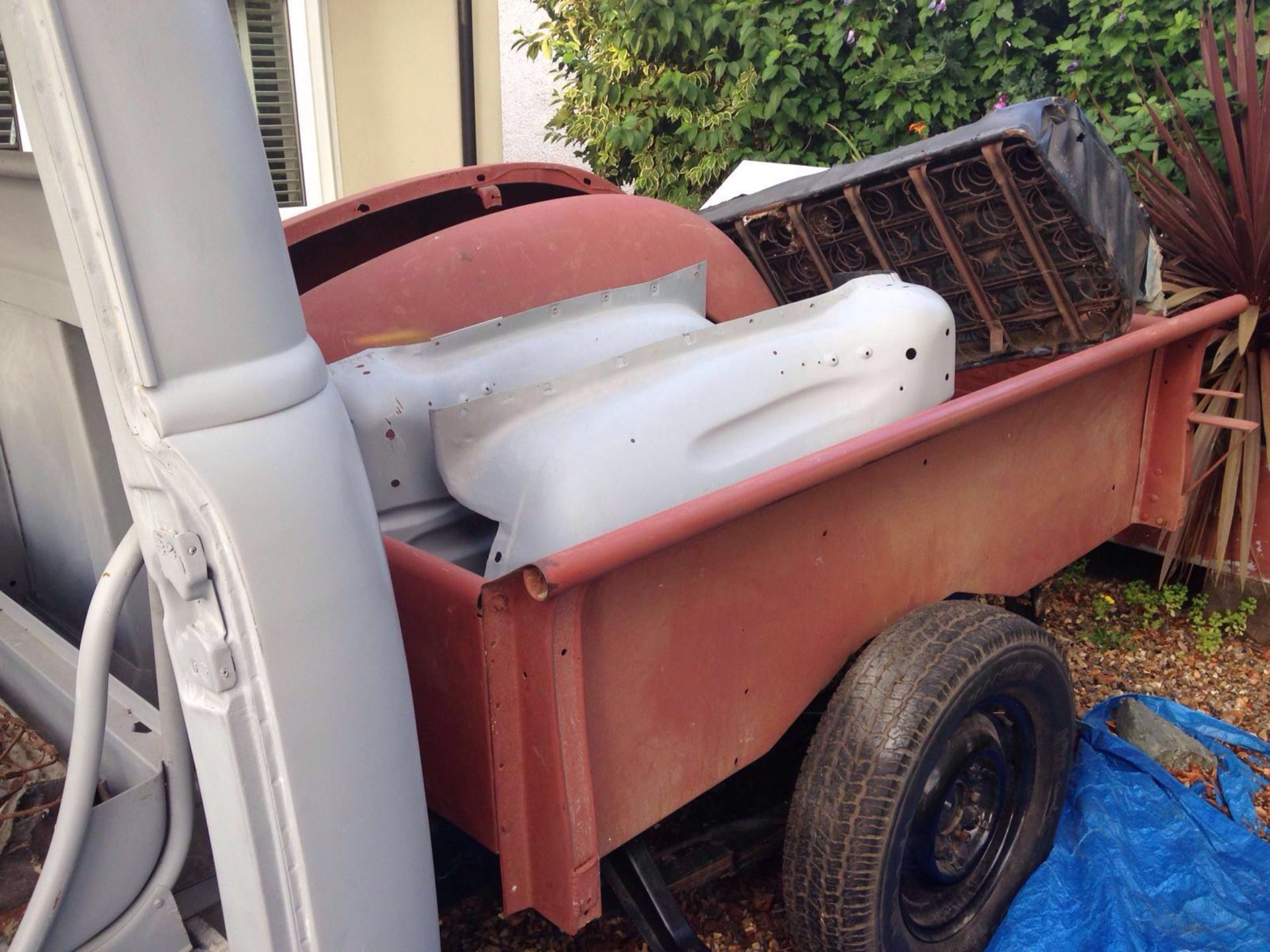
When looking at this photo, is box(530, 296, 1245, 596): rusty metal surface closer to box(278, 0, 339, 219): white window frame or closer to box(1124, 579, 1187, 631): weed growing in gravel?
box(1124, 579, 1187, 631): weed growing in gravel

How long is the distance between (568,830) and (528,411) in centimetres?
59

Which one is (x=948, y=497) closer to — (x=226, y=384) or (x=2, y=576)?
(x=226, y=384)

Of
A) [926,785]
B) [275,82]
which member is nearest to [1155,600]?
[926,785]

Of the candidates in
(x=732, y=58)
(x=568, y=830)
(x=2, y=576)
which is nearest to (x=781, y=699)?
(x=568, y=830)

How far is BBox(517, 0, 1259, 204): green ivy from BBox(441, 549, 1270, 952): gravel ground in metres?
1.71

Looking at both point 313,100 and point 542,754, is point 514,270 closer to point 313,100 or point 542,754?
point 542,754

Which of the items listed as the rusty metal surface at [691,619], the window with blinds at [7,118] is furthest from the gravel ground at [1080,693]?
the window with blinds at [7,118]

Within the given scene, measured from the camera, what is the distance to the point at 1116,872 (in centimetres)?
201

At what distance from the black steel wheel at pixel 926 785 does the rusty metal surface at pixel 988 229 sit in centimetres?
81

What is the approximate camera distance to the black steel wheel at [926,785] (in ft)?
5.28

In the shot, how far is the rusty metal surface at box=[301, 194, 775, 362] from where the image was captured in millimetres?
1886

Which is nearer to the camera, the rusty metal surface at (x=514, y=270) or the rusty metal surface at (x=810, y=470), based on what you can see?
the rusty metal surface at (x=810, y=470)

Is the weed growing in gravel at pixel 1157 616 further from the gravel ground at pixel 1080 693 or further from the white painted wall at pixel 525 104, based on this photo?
the white painted wall at pixel 525 104

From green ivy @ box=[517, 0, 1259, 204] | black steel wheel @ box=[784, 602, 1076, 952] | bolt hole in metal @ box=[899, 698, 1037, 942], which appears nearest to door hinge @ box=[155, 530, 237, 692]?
black steel wheel @ box=[784, 602, 1076, 952]
